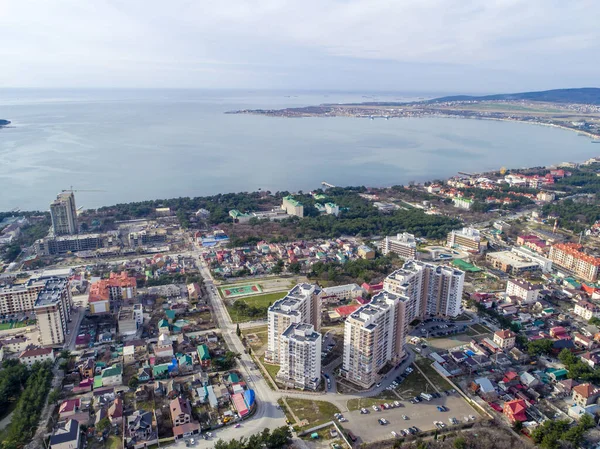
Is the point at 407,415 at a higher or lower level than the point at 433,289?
lower

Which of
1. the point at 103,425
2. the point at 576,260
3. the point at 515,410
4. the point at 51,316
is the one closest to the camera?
the point at 103,425

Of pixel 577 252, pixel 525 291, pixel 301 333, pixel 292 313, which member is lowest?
pixel 525 291

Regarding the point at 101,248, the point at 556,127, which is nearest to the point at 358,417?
the point at 101,248

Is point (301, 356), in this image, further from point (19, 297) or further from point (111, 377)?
point (19, 297)

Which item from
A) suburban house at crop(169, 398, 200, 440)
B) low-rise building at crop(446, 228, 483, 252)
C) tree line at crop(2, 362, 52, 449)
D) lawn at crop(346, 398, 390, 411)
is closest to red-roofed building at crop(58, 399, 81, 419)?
tree line at crop(2, 362, 52, 449)

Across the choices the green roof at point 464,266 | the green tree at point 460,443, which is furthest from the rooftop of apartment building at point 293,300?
the green roof at point 464,266

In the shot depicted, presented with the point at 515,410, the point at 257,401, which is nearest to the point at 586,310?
the point at 515,410

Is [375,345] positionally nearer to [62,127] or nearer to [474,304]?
[474,304]
